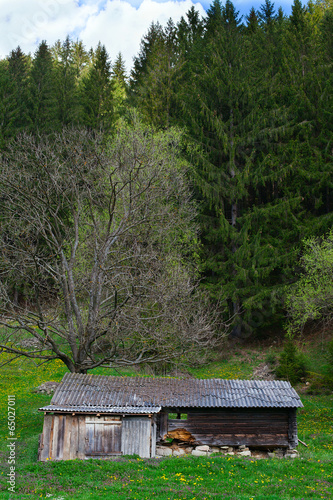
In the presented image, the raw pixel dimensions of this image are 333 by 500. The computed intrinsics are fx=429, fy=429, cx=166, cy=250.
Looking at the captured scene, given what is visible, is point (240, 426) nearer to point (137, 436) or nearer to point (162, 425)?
point (162, 425)

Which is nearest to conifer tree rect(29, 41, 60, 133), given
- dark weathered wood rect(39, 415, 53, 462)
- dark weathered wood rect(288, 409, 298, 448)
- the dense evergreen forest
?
the dense evergreen forest

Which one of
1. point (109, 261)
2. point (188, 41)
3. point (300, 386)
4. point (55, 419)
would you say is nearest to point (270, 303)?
point (300, 386)

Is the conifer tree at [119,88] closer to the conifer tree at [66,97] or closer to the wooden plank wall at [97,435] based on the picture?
the conifer tree at [66,97]

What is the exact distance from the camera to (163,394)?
48.5 feet

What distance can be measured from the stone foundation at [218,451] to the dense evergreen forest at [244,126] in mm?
13417

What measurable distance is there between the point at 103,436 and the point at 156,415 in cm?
197

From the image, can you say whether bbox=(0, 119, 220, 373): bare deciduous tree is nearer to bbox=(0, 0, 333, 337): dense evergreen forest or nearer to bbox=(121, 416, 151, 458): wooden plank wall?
bbox=(121, 416, 151, 458): wooden plank wall

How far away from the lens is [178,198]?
29188mm

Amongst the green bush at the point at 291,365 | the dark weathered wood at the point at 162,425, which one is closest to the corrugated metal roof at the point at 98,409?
the dark weathered wood at the point at 162,425

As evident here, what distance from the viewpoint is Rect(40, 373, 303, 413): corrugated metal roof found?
1391 centimetres

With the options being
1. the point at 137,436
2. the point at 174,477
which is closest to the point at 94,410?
the point at 137,436

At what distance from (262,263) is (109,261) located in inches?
494

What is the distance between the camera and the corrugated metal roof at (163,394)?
13914mm

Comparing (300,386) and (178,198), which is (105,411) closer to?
(300,386)
